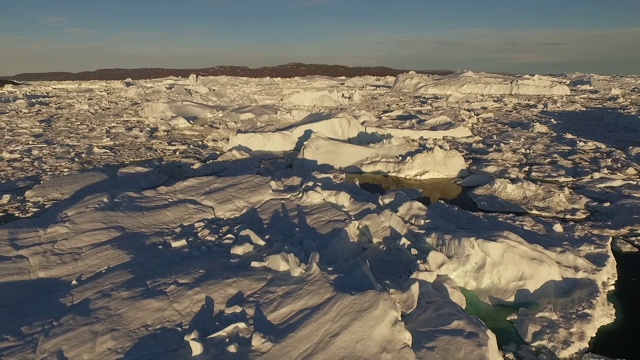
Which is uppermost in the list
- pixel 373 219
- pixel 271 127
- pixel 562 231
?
pixel 271 127

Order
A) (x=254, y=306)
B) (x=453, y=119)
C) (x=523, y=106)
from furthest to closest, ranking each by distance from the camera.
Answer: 1. (x=523, y=106)
2. (x=453, y=119)
3. (x=254, y=306)

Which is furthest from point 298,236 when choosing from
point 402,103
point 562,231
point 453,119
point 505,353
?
point 402,103

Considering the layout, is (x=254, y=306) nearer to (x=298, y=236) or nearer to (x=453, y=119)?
(x=298, y=236)

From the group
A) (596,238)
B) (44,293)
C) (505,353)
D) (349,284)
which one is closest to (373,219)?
(349,284)

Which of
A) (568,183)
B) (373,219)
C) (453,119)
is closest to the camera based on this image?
(373,219)

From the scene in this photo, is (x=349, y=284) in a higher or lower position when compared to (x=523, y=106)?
lower

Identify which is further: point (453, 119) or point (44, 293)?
point (453, 119)
